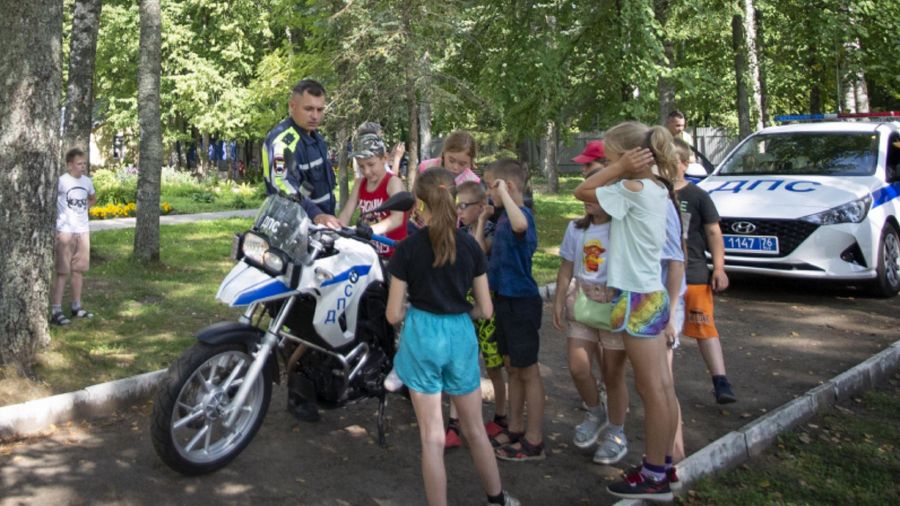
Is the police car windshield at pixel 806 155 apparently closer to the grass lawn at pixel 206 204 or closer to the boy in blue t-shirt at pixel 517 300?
the boy in blue t-shirt at pixel 517 300

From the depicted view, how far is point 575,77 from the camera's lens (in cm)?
1553

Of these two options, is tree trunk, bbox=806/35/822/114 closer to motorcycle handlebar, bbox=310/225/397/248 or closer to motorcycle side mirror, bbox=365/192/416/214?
motorcycle handlebar, bbox=310/225/397/248

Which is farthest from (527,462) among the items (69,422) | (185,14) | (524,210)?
(185,14)

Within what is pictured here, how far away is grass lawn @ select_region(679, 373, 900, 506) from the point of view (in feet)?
15.6

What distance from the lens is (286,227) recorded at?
4.84 metres

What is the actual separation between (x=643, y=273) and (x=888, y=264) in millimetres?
7128

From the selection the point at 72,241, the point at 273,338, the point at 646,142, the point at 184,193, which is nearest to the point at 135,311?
the point at 72,241

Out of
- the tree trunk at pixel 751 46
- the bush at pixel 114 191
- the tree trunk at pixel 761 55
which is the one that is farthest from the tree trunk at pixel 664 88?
the bush at pixel 114 191

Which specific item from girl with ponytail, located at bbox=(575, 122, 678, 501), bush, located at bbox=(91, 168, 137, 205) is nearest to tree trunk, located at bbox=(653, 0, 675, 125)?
girl with ponytail, located at bbox=(575, 122, 678, 501)

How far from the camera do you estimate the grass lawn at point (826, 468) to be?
187 inches

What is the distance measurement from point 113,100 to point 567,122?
2708cm

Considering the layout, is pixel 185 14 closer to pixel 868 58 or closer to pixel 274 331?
pixel 868 58

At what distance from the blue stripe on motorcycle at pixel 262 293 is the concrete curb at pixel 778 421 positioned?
6.67 ft

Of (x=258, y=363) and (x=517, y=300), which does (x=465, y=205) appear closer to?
(x=517, y=300)
